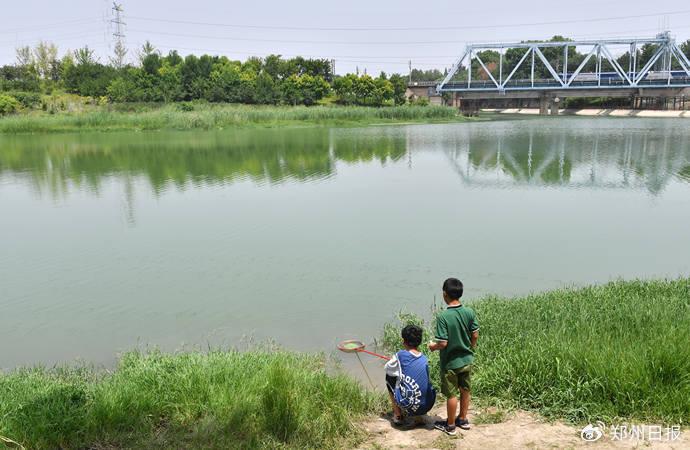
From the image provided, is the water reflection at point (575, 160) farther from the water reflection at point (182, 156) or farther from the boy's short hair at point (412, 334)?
the boy's short hair at point (412, 334)

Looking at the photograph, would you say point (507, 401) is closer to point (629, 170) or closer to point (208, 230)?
point (208, 230)

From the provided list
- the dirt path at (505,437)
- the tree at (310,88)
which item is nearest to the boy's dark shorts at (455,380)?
the dirt path at (505,437)

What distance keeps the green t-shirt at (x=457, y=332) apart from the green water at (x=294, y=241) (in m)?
2.37

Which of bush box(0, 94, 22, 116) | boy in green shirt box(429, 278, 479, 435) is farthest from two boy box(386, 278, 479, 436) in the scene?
bush box(0, 94, 22, 116)

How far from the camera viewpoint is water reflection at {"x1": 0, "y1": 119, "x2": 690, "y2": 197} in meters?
17.8

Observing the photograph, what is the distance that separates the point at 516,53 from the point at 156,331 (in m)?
89.5

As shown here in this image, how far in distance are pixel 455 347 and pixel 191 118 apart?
41153 mm

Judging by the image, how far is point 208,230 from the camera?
37.2ft

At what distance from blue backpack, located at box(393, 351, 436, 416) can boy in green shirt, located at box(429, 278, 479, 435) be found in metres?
0.13

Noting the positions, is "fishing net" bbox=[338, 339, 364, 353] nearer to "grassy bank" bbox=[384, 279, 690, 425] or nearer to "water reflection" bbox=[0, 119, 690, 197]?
"grassy bank" bbox=[384, 279, 690, 425]

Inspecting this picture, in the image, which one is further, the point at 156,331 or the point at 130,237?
the point at 130,237

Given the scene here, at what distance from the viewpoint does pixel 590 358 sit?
14.1 feet

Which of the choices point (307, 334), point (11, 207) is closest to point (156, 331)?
point (307, 334)

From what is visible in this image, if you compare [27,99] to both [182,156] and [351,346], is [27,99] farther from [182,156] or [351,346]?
[351,346]
